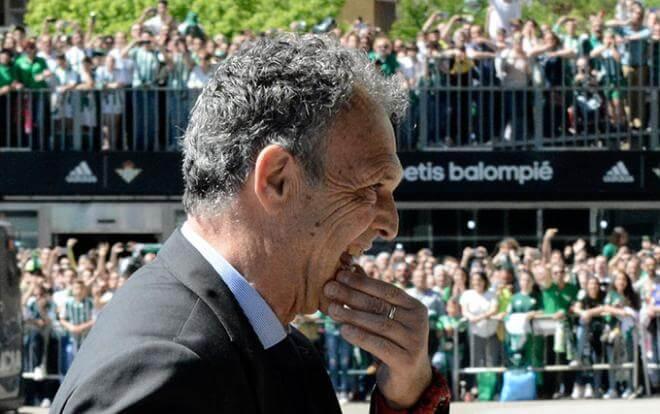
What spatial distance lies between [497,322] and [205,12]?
21810 mm

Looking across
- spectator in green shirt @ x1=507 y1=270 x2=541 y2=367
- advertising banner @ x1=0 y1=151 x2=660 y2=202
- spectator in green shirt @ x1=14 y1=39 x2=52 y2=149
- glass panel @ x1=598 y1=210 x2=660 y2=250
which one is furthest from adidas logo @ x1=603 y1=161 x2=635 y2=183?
spectator in green shirt @ x1=14 y1=39 x2=52 y2=149

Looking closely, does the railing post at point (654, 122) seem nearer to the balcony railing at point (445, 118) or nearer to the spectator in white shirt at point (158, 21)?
the balcony railing at point (445, 118)

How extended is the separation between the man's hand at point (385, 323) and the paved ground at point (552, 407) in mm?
11210

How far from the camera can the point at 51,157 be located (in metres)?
19.6

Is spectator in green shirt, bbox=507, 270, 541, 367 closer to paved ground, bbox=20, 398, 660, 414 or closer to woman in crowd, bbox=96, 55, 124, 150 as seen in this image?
paved ground, bbox=20, 398, 660, 414

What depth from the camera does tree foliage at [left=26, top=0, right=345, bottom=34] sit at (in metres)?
32.9

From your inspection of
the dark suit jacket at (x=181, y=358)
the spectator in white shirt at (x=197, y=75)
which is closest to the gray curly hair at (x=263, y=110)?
the dark suit jacket at (x=181, y=358)

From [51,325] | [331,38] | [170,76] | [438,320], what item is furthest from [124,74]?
[331,38]

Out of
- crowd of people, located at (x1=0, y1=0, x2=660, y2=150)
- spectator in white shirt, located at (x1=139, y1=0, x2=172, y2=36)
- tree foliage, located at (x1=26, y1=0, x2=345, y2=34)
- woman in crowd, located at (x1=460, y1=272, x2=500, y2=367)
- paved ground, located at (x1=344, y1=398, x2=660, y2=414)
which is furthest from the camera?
tree foliage, located at (x1=26, y1=0, x2=345, y2=34)

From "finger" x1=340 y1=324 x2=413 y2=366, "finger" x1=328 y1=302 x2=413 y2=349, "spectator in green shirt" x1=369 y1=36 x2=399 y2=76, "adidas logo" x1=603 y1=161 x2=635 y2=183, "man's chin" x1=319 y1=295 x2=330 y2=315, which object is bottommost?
"adidas logo" x1=603 y1=161 x2=635 y2=183

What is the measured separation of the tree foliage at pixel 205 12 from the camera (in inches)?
1294

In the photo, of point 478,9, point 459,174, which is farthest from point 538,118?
point 478,9

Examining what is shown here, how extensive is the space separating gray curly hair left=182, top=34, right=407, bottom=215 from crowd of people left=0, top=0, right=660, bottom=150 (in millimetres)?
16012

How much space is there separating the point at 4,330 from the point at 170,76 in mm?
6662
